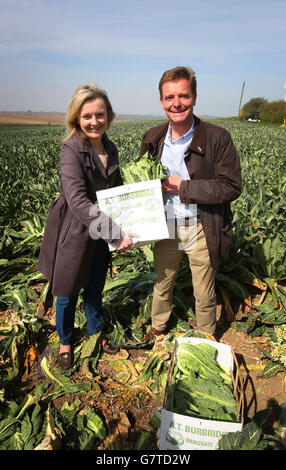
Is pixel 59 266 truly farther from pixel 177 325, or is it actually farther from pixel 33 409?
pixel 177 325

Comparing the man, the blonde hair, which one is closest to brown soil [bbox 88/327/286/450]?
the man

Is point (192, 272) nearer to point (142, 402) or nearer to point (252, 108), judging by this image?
point (142, 402)

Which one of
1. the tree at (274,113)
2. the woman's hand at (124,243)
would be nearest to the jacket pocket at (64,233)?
the woman's hand at (124,243)

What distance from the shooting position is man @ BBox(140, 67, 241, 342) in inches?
80.8

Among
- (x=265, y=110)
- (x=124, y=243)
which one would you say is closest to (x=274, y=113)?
(x=265, y=110)

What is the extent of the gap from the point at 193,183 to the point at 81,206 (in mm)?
753

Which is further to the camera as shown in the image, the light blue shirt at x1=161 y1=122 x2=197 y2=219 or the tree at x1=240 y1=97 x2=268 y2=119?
the tree at x1=240 y1=97 x2=268 y2=119

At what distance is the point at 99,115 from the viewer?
2002 millimetres

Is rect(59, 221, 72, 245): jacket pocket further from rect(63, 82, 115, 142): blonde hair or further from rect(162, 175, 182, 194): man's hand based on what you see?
rect(162, 175, 182, 194): man's hand

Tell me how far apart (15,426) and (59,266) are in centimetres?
112

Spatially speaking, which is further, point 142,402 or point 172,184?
point 142,402

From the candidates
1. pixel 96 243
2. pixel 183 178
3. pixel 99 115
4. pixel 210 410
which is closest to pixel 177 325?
pixel 210 410

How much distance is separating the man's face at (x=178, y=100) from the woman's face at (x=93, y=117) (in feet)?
1.37

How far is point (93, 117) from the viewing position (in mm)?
1974
